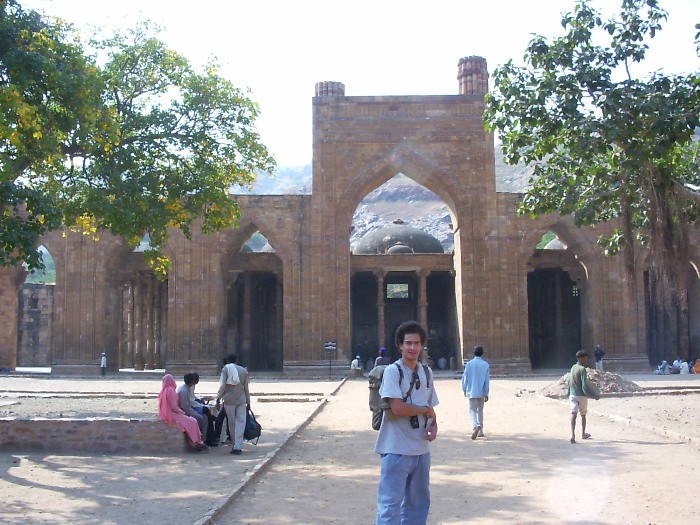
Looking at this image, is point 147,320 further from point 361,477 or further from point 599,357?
point 361,477

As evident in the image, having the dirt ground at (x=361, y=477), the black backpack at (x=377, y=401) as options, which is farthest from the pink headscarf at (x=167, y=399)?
the black backpack at (x=377, y=401)

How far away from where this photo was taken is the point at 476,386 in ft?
36.7

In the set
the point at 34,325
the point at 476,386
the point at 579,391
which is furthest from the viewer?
the point at 34,325

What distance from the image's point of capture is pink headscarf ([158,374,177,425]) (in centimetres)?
984

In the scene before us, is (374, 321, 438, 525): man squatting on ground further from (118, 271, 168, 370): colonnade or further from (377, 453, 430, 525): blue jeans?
(118, 271, 168, 370): colonnade

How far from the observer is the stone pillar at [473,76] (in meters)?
30.9

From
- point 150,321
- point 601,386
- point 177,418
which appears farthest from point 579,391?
point 150,321

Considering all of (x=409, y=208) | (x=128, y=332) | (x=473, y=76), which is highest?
(x=409, y=208)

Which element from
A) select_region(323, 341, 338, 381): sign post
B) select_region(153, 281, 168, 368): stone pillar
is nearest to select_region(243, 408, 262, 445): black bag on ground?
select_region(323, 341, 338, 381): sign post

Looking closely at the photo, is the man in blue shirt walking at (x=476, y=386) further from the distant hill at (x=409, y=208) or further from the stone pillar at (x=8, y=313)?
the distant hill at (x=409, y=208)

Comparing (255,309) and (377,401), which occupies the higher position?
(255,309)

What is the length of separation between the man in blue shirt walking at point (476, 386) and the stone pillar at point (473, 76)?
2108 centimetres

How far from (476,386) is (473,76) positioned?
2187 cm

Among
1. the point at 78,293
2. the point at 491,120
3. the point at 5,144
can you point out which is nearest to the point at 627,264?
the point at 491,120
